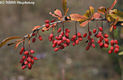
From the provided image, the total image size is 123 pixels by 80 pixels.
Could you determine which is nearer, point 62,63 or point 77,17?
point 77,17

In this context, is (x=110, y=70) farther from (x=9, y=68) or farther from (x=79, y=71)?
(x=9, y=68)

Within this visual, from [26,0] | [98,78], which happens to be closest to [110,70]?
[98,78]

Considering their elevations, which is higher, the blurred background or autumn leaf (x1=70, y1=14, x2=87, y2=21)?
autumn leaf (x1=70, y1=14, x2=87, y2=21)

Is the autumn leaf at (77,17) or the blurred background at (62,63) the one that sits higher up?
the autumn leaf at (77,17)

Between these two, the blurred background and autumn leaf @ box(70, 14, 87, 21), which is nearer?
autumn leaf @ box(70, 14, 87, 21)

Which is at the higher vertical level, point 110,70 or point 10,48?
point 10,48

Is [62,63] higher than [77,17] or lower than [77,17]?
lower

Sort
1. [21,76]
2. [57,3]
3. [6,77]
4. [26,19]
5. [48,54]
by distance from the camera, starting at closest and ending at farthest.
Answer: [6,77] → [21,76] → [48,54] → [57,3] → [26,19]

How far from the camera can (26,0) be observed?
45.8 inches

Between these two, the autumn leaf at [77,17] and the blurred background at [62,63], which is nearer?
the autumn leaf at [77,17]

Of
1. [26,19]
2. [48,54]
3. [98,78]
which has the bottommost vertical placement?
[98,78]

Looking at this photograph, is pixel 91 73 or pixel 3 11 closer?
pixel 91 73

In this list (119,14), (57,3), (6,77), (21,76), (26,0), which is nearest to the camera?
(119,14)

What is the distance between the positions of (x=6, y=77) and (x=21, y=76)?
Answer: 0.39m
